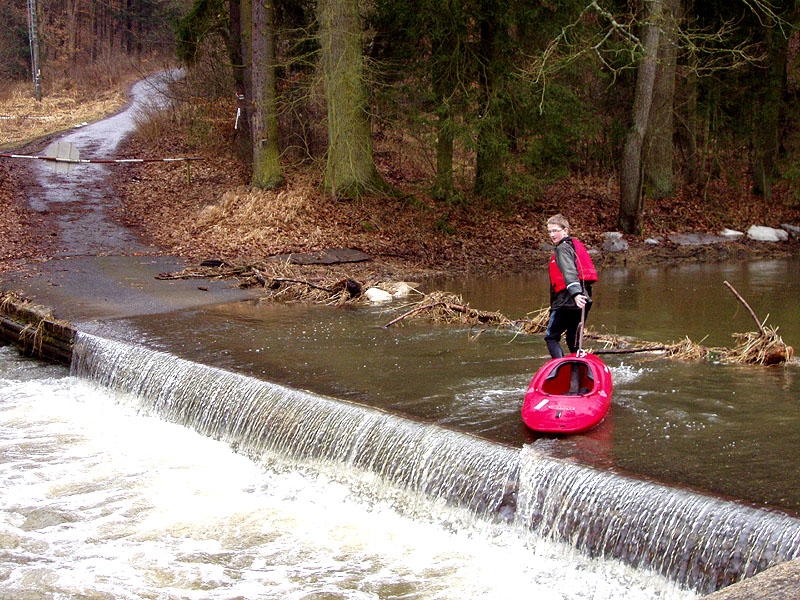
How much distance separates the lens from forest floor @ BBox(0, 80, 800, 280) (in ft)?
60.8

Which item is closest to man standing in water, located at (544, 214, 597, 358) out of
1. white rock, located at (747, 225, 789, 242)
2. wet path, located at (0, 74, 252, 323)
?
wet path, located at (0, 74, 252, 323)

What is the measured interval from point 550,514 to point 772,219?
2108 cm

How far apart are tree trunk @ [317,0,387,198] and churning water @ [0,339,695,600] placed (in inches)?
428

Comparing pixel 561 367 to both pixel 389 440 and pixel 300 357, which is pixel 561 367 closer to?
pixel 389 440

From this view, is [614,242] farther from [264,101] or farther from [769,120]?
[264,101]

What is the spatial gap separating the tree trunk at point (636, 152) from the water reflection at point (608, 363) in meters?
5.92

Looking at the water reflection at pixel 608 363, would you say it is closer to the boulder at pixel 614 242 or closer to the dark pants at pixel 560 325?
the dark pants at pixel 560 325

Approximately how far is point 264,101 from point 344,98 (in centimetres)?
212

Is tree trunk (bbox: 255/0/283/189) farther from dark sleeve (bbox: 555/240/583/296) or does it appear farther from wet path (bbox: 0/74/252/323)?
dark sleeve (bbox: 555/240/583/296)

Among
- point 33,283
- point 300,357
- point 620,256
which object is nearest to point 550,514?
point 300,357

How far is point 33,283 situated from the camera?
1498 cm

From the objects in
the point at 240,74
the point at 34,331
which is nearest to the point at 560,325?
the point at 34,331

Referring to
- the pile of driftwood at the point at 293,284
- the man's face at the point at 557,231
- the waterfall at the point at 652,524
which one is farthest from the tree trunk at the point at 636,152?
the waterfall at the point at 652,524

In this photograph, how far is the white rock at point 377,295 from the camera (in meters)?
14.4
